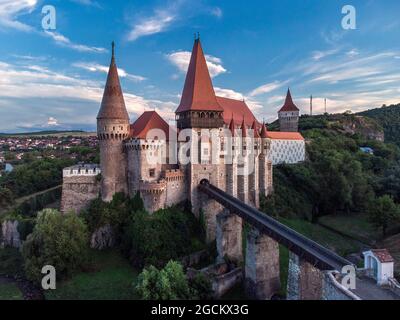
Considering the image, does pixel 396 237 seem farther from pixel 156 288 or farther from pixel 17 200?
pixel 17 200

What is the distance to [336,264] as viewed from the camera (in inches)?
707

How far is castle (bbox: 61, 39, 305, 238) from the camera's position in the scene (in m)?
31.9

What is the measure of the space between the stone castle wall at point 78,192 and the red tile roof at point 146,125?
609 cm

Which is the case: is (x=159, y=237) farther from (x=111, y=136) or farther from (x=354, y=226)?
(x=354, y=226)

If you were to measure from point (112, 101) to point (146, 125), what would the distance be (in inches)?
154

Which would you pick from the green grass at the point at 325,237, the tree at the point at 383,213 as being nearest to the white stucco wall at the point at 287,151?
the green grass at the point at 325,237

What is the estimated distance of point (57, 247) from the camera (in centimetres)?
2684

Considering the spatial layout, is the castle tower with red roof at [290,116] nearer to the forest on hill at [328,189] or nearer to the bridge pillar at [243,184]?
the forest on hill at [328,189]

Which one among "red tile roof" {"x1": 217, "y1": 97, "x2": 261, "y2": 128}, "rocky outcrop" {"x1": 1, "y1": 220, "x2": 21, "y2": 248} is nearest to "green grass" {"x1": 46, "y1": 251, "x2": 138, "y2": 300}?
"rocky outcrop" {"x1": 1, "y1": 220, "x2": 21, "y2": 248}

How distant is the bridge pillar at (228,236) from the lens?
28672 mm

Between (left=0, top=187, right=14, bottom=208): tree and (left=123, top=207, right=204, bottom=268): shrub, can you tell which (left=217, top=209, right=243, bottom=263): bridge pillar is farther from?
(left=0, top=187, right=14, bottom=208): tree

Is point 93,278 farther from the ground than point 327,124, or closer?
closer
